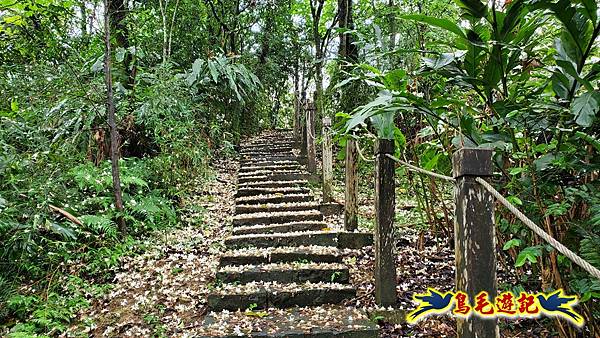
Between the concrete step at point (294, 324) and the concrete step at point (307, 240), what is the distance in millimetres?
875

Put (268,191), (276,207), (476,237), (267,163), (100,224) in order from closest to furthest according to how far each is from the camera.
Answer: (476,237) → (100,224) → (276,207) → (268,191) → (267,163)

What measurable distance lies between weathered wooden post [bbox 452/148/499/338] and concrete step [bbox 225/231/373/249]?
2.40 m

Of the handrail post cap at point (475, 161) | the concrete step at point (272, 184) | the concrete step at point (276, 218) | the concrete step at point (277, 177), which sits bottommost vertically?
the concrete step at point (276, 218)

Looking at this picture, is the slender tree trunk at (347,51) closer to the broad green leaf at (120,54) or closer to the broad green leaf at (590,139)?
the broad green leaf at (120,54)

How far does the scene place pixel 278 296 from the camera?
111 inches

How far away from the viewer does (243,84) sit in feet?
23.0

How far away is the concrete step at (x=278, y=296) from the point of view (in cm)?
281

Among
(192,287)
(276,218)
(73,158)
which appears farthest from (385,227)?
(73,158)

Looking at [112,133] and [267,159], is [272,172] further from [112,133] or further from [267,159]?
[112,133]

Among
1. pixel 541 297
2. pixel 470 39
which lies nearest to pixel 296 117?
pixel 470 39

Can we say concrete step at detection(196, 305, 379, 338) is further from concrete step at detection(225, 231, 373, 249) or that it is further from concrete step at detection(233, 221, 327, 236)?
concrete step at detection(233, 221, 327, 236)

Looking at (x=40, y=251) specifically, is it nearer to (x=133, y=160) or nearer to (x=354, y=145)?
(x=133, y=160)

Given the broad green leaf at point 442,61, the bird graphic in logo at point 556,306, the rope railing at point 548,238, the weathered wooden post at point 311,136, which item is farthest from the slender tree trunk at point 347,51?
the bird graphic in logo at point 556,306

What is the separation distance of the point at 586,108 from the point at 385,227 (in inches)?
56.7
